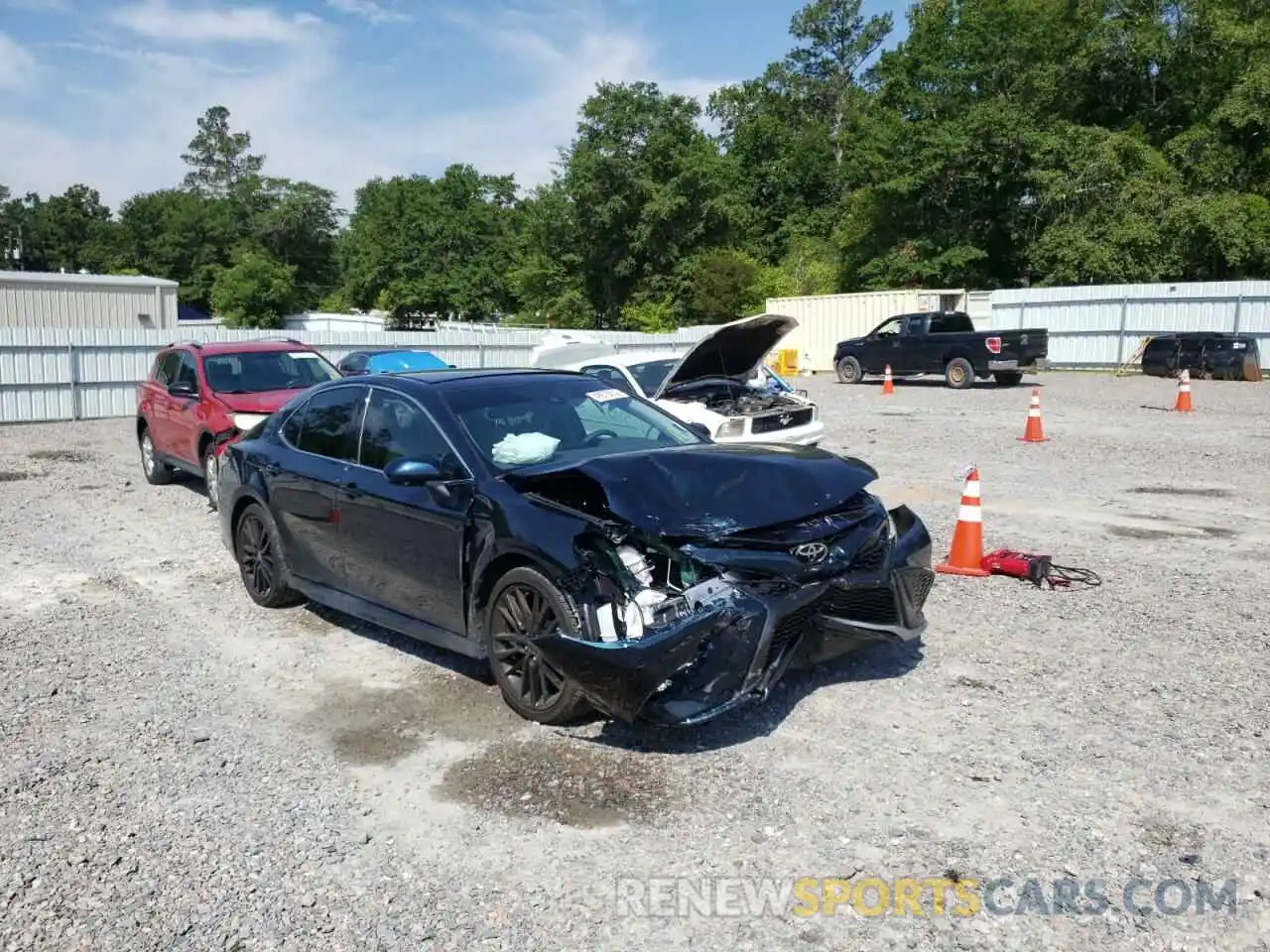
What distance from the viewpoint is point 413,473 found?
5.14 metres

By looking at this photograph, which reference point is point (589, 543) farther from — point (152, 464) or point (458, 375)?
point (152, 464)

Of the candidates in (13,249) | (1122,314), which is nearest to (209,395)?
(1122,314)

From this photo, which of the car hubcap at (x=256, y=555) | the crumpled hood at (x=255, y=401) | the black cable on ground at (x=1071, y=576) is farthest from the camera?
the crumpled hood at (x=255, y=401)

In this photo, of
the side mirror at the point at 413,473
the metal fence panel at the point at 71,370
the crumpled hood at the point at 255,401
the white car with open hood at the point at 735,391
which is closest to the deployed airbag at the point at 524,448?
the side mirror at the point at 413,473

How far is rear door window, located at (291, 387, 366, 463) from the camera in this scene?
6.11 m

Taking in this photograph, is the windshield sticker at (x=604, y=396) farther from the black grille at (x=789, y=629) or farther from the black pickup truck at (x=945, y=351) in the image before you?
the black pickup truck at (x=945, y=351)

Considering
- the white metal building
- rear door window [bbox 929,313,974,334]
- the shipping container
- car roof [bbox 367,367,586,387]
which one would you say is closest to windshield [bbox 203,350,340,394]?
car roof [bbox 367,367,586,387]

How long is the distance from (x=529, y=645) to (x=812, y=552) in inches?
52.5

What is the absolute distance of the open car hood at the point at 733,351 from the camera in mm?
10859

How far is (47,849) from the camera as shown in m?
3.82

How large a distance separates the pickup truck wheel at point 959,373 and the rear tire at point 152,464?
18057 millimetres

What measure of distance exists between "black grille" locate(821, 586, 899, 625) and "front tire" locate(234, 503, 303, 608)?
11.8ft

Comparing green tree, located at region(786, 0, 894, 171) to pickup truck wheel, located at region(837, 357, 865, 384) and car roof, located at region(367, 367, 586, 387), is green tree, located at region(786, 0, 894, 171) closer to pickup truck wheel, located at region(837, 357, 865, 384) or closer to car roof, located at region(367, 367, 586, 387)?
pickup truck wheel, located at region(837, 357, 865, 384)

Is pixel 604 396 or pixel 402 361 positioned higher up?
pixel 604 396
